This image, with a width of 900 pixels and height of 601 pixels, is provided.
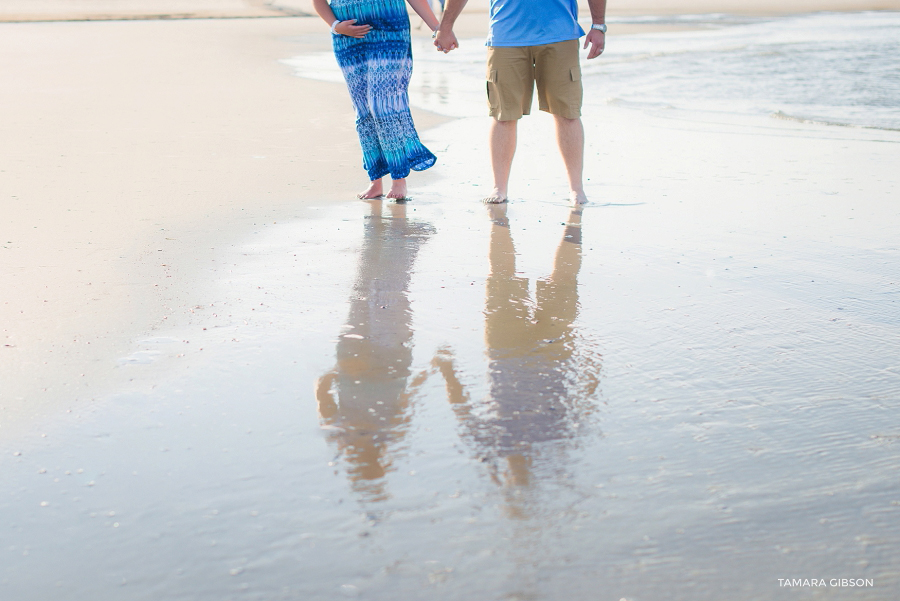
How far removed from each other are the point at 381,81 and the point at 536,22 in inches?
31.2

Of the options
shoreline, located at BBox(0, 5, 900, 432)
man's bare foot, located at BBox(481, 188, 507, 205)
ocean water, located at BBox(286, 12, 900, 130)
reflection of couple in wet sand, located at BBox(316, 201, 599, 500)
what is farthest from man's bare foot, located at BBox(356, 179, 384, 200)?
ocean water, located at BBox(286, 12, 900, 130)

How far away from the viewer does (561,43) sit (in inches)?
166

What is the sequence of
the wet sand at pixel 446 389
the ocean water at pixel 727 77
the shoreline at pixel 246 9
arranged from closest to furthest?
1. the wet sand at pixel 446 389
2. the ocean water at pixel 727 77
3. the shoreline at pixel 246 9

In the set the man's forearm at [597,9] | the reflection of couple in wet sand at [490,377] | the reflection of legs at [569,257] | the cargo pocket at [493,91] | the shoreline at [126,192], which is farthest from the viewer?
the cargo pocket at [493,91]

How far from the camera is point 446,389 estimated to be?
213cm

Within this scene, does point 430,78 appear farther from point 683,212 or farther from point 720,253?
point 720,253

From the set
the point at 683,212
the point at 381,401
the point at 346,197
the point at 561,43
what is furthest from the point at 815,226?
the point at 381,401

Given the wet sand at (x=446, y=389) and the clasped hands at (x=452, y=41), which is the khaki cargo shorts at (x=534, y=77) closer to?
the clasped hands at (x=452, y=41)

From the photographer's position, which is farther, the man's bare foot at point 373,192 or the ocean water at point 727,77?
the ocean water at point 727,77

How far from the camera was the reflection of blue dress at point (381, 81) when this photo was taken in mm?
4152

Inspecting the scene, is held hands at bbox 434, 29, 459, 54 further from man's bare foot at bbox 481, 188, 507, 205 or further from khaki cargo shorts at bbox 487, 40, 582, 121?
man's bare foot at bbox 481, 188, 507, 205

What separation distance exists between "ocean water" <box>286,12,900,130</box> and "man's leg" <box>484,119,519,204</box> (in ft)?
9.80

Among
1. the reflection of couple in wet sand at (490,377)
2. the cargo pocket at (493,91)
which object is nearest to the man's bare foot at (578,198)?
the cargo pocket at (493,91)

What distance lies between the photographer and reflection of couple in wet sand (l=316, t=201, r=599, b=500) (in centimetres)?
184
